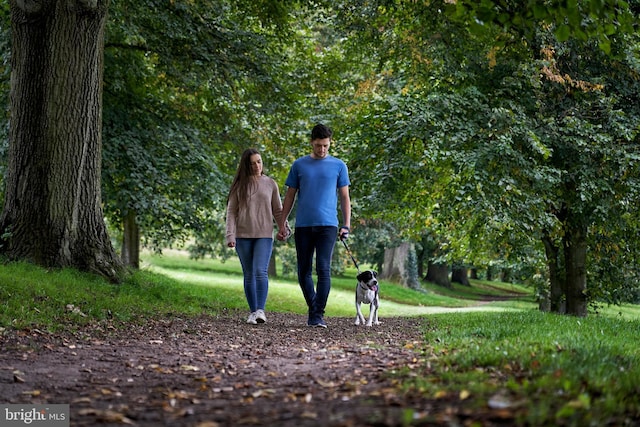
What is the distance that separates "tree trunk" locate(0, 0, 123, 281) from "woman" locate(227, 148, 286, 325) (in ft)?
9.28

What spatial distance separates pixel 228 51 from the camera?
48.6 feet

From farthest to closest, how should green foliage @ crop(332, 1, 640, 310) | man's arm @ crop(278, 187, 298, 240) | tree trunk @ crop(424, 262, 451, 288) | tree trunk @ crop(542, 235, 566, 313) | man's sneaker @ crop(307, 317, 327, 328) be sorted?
tree trunk @ crop(424, 262, 451, 288), tree trunk @ crop(542, 235, 566, 313), green foliage @ crop(332, 1, 640, 310), man's sneaker @ crop(307, 317, 327, 328), man's arm @ crop(278, 187, 298, 240)

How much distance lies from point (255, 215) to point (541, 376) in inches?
227

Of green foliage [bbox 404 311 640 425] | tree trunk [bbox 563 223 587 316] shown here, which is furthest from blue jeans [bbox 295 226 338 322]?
tree trunk [bbox 563 223 587 316]

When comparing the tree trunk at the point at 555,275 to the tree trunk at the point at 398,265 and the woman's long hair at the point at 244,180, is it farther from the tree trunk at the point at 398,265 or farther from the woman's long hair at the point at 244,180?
the tree trunk at the point at 398,265

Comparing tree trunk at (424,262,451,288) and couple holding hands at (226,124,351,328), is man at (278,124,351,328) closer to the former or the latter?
couple holding hands at (226,124,351,328)

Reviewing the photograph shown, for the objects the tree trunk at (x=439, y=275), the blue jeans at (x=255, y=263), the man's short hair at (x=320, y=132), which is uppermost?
the man's short hair at (x=320, y=132)

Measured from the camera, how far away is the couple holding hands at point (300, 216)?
30.6 ft

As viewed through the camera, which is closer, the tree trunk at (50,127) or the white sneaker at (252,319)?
the white sneaker at (252,319)

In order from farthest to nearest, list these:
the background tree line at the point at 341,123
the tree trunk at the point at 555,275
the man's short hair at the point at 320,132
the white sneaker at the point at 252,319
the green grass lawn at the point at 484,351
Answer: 1. the tree trunk at the point at 555,275
2. the background tree line at the point at 341,123
3. the white sneaker at the point at 252,319
4. the man's short hair at the point at 320,132
5. the green grass lawn at the point at 484,351

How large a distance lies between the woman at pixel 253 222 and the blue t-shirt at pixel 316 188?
1.95 feet

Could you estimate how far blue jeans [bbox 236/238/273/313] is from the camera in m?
9.88

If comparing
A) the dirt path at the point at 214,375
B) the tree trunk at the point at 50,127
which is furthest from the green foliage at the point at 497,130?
the tree trunk at the point at 50,127

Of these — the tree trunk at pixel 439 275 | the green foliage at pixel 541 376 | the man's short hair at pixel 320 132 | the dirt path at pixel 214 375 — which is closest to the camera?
the green foliage at pixel 541 376
